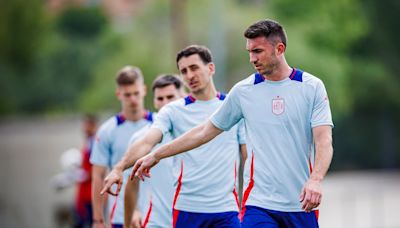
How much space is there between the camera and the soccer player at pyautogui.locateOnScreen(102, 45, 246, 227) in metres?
9.38

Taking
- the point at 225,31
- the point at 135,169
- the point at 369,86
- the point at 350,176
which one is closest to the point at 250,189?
the point at 135,169

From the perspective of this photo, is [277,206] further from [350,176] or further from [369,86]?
[369,86]

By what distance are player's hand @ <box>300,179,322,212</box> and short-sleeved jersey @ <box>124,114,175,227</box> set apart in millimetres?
2903

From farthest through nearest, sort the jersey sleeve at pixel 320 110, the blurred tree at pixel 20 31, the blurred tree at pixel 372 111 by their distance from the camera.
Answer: the blurred tree at pixel 20 31
the blurred tree at pixel 372 111
the jersey sleeve at pixel 320 110

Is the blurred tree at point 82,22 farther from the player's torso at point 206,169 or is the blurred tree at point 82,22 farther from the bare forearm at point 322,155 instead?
the bare forearm at point 322,155

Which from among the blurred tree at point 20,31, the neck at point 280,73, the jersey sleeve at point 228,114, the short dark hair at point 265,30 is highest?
the blurred tree at point 20,31

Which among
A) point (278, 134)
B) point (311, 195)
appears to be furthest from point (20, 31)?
point (311, 195)

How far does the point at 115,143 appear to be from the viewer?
1147cm

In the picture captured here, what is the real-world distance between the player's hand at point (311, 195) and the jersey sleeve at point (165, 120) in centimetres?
204

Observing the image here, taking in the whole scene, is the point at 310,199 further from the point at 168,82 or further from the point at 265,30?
the point at 168,82

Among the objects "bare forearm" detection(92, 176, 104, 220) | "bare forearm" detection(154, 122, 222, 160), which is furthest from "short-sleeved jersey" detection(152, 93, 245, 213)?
"bare forearm" detection(92, 176, 104, 220)

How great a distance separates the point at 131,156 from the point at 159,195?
2.01 meters

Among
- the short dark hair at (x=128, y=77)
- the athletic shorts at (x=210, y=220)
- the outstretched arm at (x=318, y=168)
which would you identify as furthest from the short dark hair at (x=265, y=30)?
the short dark hair at (x=128, y=77)

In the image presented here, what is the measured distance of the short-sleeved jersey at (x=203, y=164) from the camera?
939 cm
